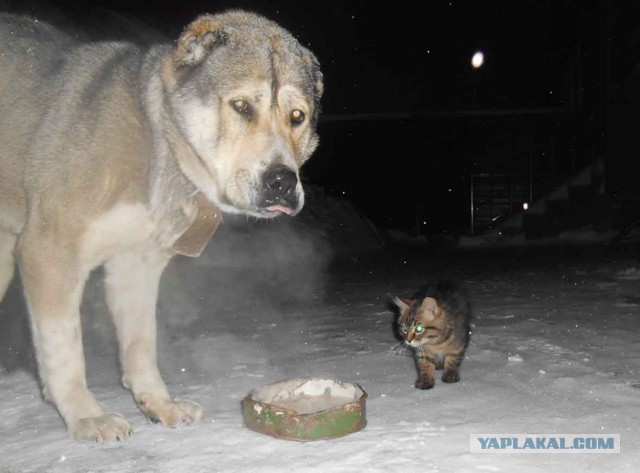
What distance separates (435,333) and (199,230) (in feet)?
6.01

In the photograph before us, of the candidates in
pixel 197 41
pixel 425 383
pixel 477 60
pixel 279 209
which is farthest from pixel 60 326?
pixel 477 60

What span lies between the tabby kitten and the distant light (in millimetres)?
18849

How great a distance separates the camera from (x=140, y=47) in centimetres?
391

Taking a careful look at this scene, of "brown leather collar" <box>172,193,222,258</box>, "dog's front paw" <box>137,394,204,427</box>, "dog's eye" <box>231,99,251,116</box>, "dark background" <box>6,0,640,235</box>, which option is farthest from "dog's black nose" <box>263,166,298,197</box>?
"dark background" <box>6,0,640,235</box>

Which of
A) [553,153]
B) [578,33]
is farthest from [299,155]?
[578,33]

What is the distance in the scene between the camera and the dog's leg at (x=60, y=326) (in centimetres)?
324

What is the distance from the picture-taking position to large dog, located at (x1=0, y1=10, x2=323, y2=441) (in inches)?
127

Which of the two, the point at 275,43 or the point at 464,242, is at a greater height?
the point at 275,43

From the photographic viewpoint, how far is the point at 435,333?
4586 mm

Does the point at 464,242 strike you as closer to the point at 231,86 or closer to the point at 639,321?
the point at 639,321

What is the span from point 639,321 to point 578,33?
1836 centimetres

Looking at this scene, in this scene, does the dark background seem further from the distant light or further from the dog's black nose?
the dog's black nose

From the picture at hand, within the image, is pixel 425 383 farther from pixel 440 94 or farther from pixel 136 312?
pixel 440 94

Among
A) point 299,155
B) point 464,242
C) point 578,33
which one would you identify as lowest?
point 464,242
